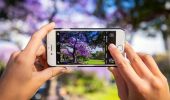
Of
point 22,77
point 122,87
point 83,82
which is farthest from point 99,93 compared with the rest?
point 22,77

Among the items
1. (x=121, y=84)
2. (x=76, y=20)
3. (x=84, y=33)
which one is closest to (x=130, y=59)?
(x=121, y=84)

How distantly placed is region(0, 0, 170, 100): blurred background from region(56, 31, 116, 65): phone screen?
3.14 metres

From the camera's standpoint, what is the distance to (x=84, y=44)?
834mm

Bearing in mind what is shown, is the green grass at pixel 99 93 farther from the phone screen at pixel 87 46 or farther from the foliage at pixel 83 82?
the phone screen at pixel 87 46

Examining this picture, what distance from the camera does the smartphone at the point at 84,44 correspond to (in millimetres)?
833

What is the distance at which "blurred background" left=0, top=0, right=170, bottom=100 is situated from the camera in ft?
14.1

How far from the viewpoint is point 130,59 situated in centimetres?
62

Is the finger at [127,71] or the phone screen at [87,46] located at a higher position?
the phone screen at [87,46]

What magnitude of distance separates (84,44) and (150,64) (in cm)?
24

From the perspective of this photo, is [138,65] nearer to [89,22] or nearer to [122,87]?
[122,87]

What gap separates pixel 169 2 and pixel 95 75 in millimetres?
1171

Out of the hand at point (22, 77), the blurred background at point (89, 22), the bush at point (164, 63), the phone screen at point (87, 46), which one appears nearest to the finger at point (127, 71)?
the hand at point (22, 77)

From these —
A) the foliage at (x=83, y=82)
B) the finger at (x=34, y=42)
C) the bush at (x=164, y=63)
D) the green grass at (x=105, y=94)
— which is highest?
the finger at (x=34, y=42)

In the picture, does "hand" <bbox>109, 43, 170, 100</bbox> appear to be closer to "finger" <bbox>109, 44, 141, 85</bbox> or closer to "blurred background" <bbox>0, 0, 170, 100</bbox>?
"finger" <bbox>109, 44, 141, 85</bbox>
